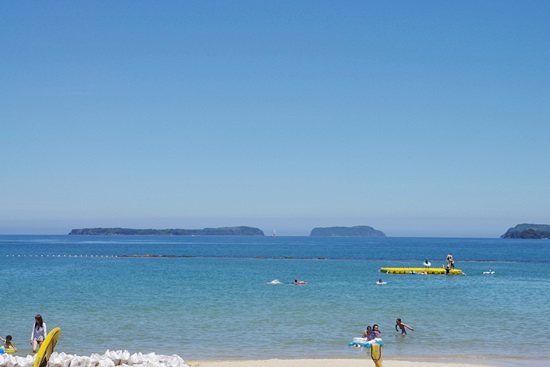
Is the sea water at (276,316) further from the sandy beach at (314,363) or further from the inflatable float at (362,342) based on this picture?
the sandy beach at (314,363)

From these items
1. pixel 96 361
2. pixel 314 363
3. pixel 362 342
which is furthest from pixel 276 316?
pixel 96 361

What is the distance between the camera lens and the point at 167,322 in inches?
1209

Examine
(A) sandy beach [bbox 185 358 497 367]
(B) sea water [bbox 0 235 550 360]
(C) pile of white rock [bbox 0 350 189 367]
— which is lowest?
(B) sea water [bbox 0 235 550 360]

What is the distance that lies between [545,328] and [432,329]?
5.22 metres

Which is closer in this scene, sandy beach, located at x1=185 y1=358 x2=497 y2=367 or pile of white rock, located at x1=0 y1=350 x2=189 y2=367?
pile of white rock, located at x1=0 y1=350 x2=189 y2=367

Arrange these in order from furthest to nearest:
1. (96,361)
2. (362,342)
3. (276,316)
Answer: (276,316), (362,342), (96,361)

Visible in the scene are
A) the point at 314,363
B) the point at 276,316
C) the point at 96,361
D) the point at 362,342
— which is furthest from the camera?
the point at 276,316

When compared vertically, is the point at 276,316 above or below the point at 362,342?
below


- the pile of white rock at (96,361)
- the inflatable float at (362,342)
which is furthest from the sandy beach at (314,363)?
the pile of white rock at (96,361)

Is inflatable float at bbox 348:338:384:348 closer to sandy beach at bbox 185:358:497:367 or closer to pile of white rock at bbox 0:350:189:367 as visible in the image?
sandy beach at bbox 185:358:497:367

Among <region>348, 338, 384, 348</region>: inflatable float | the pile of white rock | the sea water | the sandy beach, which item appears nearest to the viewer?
the pile of white rock

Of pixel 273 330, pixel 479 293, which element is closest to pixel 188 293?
pixel 273 330

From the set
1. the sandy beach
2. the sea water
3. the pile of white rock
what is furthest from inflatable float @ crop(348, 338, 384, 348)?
the pile of white rock

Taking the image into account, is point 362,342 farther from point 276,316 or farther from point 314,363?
point 276,316
